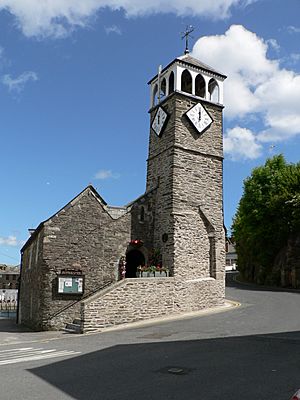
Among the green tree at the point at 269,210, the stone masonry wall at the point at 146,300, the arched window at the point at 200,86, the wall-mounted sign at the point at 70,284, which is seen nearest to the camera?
the stone masonry wall at the point at 146,300

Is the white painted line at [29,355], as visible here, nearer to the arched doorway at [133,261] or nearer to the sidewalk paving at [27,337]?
the sidewalk paving at [27,337]

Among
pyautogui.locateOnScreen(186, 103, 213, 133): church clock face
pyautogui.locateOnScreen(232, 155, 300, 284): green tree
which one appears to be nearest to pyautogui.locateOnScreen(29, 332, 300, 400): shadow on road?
pyautogui.locateOnScreen(186, 103, 213, 133): church clock face

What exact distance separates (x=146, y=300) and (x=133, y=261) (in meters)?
4.11

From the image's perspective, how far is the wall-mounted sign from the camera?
56.8 feet

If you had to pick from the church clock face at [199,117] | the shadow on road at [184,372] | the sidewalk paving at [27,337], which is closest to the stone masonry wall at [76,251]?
the sidewalk paving at [27,337]

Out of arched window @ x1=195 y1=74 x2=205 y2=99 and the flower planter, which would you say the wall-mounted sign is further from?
arched window @ x1=195 y1=74 x2=205 y2=99

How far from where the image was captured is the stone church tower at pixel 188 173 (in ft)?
62.7

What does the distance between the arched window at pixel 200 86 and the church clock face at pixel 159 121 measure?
2.76m

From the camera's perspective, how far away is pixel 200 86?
2266cm

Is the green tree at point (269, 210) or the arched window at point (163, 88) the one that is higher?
the arched window at point (163, 88)

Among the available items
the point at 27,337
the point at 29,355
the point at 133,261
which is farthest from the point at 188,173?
the point at 29,355

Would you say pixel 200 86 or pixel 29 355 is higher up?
pixel 200 86

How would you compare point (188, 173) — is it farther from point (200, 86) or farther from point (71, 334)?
point (71, 334)

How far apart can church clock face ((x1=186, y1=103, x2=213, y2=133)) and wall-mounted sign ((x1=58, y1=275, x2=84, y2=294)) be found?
956cm
